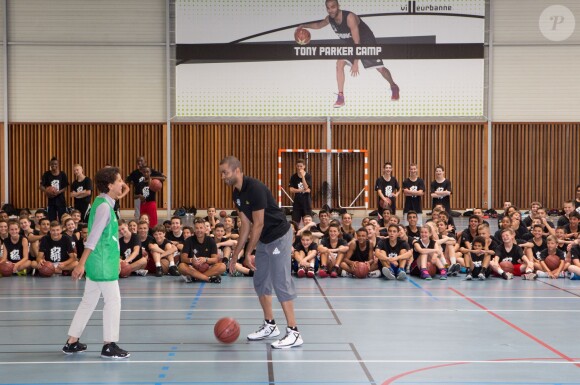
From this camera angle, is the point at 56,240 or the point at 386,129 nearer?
the point at 56,240

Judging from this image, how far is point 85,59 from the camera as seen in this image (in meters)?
25.7

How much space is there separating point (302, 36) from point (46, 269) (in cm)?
1386

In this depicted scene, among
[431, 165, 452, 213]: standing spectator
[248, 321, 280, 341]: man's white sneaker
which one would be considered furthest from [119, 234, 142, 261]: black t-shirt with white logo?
[431, 165, 452, 213]: standing spectator

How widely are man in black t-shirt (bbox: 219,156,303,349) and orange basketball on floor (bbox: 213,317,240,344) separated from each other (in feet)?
1.38

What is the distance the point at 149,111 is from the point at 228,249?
11735mm

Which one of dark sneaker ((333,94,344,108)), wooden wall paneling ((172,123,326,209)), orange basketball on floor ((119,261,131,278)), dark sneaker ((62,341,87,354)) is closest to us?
dark sneaker ((62,341,87,354))

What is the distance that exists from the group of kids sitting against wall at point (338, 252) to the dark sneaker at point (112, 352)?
5832 mm

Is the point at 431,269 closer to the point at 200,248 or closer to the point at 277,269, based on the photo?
the point at 200,248

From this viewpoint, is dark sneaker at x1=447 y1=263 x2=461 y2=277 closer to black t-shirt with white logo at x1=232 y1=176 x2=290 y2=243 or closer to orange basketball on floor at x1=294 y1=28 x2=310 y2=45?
black t-shirt with white logo at x1=232 y1=176 x2=290 y2=243

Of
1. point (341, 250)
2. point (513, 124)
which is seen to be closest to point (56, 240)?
point (341, 250)

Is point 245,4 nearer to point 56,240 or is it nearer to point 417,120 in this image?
point 417,120

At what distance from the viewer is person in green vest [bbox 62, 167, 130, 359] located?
7.82 metres

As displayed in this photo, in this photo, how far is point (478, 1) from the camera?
2562cm

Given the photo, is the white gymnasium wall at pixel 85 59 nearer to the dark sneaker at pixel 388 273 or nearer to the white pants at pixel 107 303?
the dark sneaker at pixel 388 273
